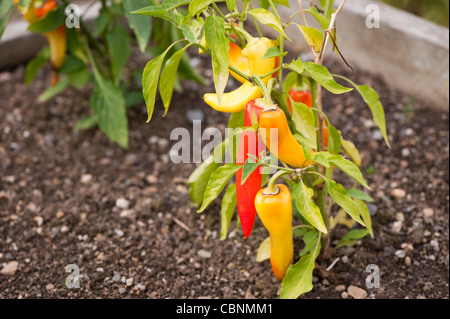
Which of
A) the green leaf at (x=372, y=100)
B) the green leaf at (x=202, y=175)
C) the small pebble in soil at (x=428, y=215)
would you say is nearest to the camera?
the green leaf at (x=372, y=100)

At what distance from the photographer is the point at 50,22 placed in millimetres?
1831

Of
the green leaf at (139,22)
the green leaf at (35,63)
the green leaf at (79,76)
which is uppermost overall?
the green leaf at (139,22)

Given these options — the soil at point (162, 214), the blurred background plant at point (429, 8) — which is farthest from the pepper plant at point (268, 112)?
the blurred background plant at point (429, 8)

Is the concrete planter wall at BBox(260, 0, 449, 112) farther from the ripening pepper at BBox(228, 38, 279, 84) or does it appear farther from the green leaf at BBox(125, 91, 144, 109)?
the ripening pepper at BBox(228, 38, 279, 84)

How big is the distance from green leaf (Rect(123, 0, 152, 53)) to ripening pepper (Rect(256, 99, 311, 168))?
73 centimetres

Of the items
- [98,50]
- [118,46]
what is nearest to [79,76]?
[98,50]

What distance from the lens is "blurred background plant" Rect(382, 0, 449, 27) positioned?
2322mm

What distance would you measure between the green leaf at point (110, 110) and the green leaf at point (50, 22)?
8.5 inches

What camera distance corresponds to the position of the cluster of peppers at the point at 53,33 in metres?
1.85

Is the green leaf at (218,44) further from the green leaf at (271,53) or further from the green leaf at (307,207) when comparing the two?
the green leaf at (307,207)

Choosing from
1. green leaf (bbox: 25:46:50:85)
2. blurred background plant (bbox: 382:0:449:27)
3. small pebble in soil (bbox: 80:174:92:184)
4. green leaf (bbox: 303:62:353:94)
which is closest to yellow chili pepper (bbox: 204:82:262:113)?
green leaf (bbox: 303:62:353:94)

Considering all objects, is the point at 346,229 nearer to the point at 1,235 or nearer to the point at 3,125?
the point at 1,235

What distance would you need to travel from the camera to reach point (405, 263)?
4.97 ft

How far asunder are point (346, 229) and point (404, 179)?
0.34 metres
